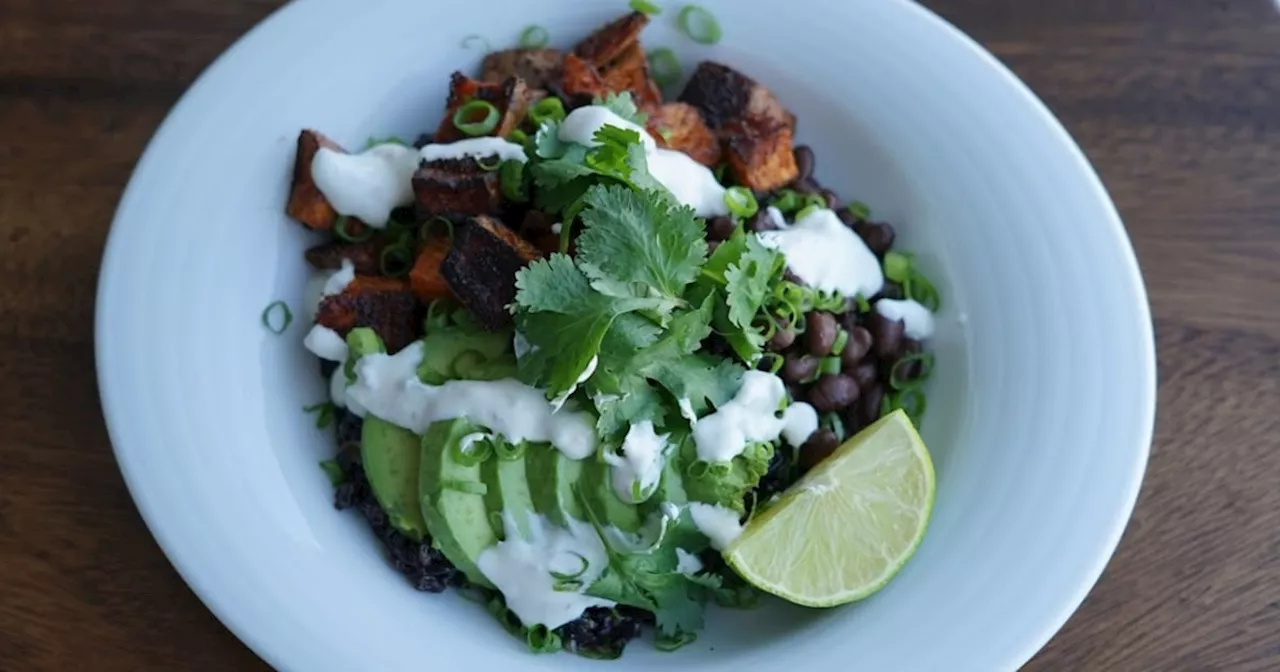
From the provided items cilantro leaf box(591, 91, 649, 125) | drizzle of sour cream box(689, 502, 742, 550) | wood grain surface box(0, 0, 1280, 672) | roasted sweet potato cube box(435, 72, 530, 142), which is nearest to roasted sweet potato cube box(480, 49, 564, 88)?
roasted sweet potato cube box(435, 72, 530, 142)

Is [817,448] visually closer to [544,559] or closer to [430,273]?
[544,559]

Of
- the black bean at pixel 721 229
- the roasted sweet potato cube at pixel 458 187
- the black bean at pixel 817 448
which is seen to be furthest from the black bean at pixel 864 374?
the roasted sweet potato cube at pixel 458 187

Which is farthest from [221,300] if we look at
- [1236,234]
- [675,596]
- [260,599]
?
[1236,234]

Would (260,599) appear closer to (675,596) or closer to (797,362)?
(675,596)

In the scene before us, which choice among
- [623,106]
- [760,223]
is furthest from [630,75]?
[760,223]

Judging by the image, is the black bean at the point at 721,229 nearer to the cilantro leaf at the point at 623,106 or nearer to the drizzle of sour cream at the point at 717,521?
the cilantro leaf at the point at 623,106

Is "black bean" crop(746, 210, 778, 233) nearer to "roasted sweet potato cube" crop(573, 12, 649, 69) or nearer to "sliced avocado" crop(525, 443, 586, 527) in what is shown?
"roasted sweet potato cube" crop(573, 12, 649, 69)

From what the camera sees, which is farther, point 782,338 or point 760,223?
point 760,223
